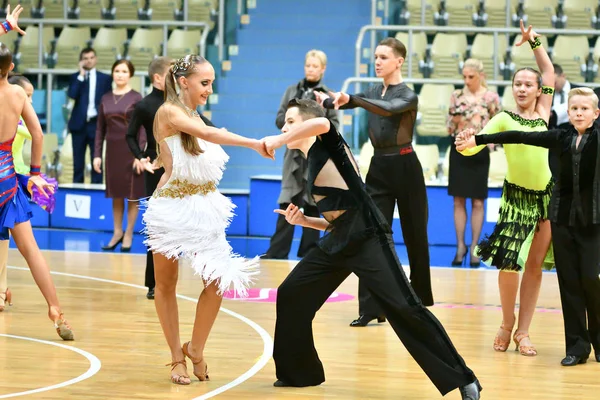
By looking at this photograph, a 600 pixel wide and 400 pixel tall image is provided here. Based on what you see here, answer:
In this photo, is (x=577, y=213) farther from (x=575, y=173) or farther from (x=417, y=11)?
(x=417, y=11)

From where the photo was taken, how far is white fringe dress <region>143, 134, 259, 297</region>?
204 inches

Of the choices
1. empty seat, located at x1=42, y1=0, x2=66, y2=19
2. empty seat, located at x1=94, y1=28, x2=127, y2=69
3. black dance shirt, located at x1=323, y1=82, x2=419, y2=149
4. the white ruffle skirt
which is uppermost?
empty seat, located at x1=42, y1=0, x2=66, y2=19

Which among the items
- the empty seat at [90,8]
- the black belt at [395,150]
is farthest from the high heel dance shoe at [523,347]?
the empty seat at [90,8]

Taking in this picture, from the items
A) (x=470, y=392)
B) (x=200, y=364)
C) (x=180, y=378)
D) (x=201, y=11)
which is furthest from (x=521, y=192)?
(x=201, y=11)

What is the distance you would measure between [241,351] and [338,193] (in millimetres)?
1488

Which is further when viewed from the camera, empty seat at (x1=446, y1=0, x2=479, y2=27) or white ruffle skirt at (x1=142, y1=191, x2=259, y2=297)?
empty seat at (x1=446, y1=0, x2=479, y2=27)

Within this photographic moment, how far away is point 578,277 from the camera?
19.6 ft

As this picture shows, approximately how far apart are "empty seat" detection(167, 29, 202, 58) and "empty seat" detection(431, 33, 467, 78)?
10.0 feet

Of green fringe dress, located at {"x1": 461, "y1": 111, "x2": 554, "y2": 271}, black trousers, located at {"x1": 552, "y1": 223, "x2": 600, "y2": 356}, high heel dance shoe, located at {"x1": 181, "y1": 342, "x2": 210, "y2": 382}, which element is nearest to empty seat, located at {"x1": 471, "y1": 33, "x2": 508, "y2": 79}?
green fringe dress, located at {"x1": 461, "y1": 111, "x2": 554, "y2": 271}

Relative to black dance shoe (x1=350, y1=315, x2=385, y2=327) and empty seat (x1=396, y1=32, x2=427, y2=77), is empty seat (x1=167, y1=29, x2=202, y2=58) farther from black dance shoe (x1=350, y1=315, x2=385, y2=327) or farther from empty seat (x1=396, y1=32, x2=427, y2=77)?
black dance shoe (x1=350, y1=315, x2=385, y2=327)

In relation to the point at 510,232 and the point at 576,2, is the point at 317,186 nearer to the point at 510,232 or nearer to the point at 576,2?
the point at 510,232

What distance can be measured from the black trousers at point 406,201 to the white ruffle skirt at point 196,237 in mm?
1898

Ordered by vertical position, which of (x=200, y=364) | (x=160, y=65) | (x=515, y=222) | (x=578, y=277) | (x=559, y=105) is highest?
(x=160, y=65)

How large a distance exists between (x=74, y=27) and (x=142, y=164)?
731 cm
